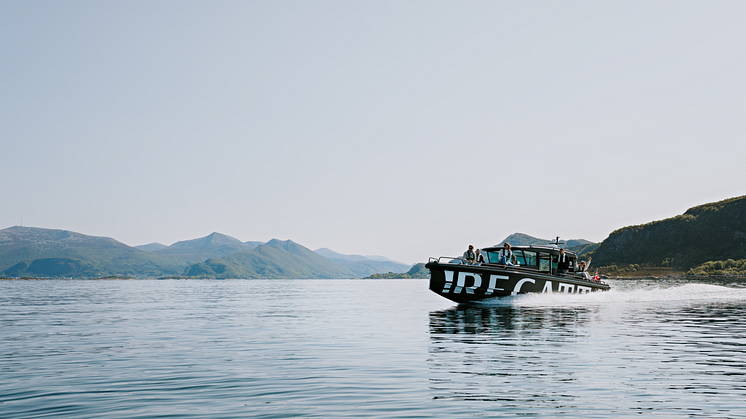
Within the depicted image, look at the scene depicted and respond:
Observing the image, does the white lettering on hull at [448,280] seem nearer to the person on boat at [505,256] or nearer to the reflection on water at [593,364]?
the person on boat at [505,256]

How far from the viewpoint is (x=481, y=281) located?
102 ft

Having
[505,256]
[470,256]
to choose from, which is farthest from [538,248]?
[470,256]

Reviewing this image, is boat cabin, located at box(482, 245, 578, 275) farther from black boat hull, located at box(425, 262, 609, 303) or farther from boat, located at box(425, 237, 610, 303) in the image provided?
black boat hull, located at box(425, 262, 609, 303)

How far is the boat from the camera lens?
1230 inches

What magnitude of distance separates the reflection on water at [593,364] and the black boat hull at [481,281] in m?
5.50

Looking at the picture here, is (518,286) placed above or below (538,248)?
below

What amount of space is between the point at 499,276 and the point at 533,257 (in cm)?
490

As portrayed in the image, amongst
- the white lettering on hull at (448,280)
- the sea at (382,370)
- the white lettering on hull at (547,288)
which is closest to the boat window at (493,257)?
the white lettering on hull at (547,288)

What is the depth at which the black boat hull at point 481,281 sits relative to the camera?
31203 millimetres

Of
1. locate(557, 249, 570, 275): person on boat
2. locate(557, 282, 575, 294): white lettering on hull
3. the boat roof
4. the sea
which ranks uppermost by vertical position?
the boat roof

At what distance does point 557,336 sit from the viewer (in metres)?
18.8

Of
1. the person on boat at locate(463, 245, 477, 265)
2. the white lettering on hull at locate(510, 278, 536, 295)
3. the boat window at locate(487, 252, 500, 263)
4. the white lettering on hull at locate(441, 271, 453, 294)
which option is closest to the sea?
the white lettering on hull at locate(441, 271, 453, 294)

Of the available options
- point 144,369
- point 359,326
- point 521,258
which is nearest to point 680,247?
point 521,258

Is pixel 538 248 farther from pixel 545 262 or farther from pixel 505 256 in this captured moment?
pixel 505 256
